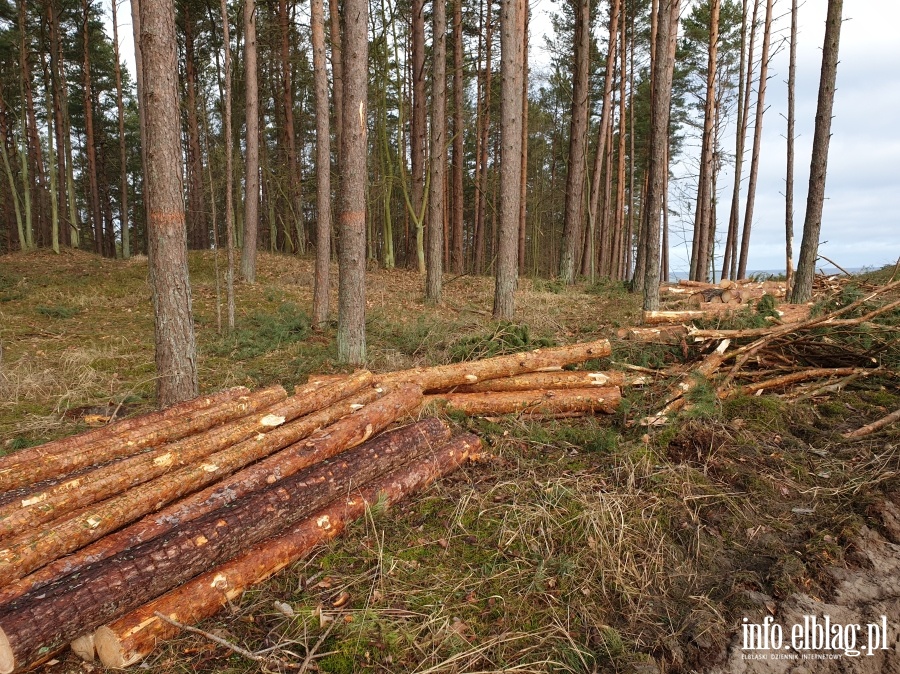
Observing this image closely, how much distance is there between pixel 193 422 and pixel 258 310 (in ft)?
24.8

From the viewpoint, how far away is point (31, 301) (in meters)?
11.5

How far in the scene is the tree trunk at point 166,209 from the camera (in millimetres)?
4738

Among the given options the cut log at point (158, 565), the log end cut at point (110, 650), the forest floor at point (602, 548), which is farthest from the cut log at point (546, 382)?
the log end cut at point (110, 650)

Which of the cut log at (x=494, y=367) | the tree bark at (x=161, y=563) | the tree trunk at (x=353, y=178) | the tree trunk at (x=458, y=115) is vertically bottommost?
the tree bark at (x=161, y=563)

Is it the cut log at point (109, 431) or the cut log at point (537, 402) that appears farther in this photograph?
the cut log at point (537, 402)

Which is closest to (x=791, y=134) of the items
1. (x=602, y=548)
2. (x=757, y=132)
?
(x=757, y=132)

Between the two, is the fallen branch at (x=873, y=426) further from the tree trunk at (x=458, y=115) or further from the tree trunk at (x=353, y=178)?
the tree trunk at (x=458, y=115)

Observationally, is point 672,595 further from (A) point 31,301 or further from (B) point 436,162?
(A) point 31,301

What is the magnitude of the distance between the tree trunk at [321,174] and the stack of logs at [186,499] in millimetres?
4927

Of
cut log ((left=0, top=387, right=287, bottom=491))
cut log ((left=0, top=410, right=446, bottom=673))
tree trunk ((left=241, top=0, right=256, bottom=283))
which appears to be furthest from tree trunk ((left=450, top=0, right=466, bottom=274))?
cut log ((left=0, top=410, right=446, bottom=673))

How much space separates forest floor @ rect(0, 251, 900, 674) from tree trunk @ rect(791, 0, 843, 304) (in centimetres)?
481

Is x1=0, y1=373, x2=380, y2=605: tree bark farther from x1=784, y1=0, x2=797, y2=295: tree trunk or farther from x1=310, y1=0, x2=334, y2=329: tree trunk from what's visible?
x1=784, y1=0, x2=797, y2=295: tree trunk

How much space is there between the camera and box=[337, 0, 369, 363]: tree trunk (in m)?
6.22

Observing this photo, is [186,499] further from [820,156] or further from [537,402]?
[820,156]
